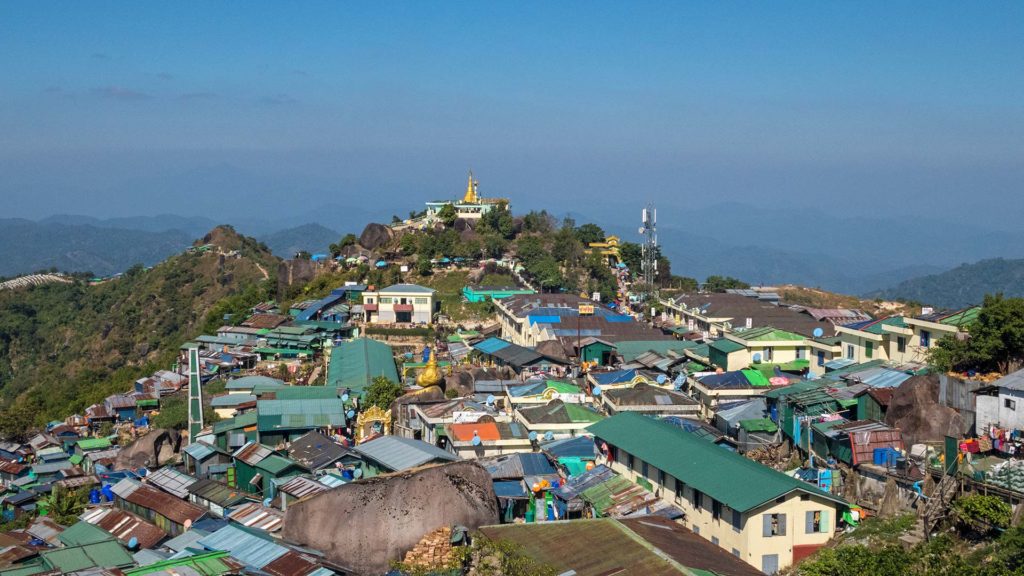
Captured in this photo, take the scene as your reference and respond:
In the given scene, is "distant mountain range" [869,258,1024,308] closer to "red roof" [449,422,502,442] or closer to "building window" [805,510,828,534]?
"red roof" [449,422,502,442]

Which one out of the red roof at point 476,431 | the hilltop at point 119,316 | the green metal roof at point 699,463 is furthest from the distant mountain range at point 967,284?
the green metal roof at point 699,463

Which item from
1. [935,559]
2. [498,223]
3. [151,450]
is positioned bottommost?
[151,450]

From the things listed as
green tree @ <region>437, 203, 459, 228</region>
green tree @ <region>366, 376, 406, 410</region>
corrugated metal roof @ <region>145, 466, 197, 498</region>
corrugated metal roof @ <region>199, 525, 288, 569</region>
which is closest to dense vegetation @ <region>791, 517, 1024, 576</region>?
corrugated metal roof @ <region>199, 525, 288, 569</region>

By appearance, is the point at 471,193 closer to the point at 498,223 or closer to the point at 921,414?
the point at 498,223

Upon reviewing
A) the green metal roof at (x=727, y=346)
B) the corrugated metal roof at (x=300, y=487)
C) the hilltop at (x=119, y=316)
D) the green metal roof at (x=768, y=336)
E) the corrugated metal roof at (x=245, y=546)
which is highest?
the green metal roof at (x=768, y=336)

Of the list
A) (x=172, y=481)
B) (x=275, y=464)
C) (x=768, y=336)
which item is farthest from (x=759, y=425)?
(x=172, y=481)

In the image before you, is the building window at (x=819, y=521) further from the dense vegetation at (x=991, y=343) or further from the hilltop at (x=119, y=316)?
the hilltop at (x=119, y=316)

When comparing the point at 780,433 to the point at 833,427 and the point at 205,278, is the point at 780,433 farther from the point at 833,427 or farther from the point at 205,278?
the point at 205,278
